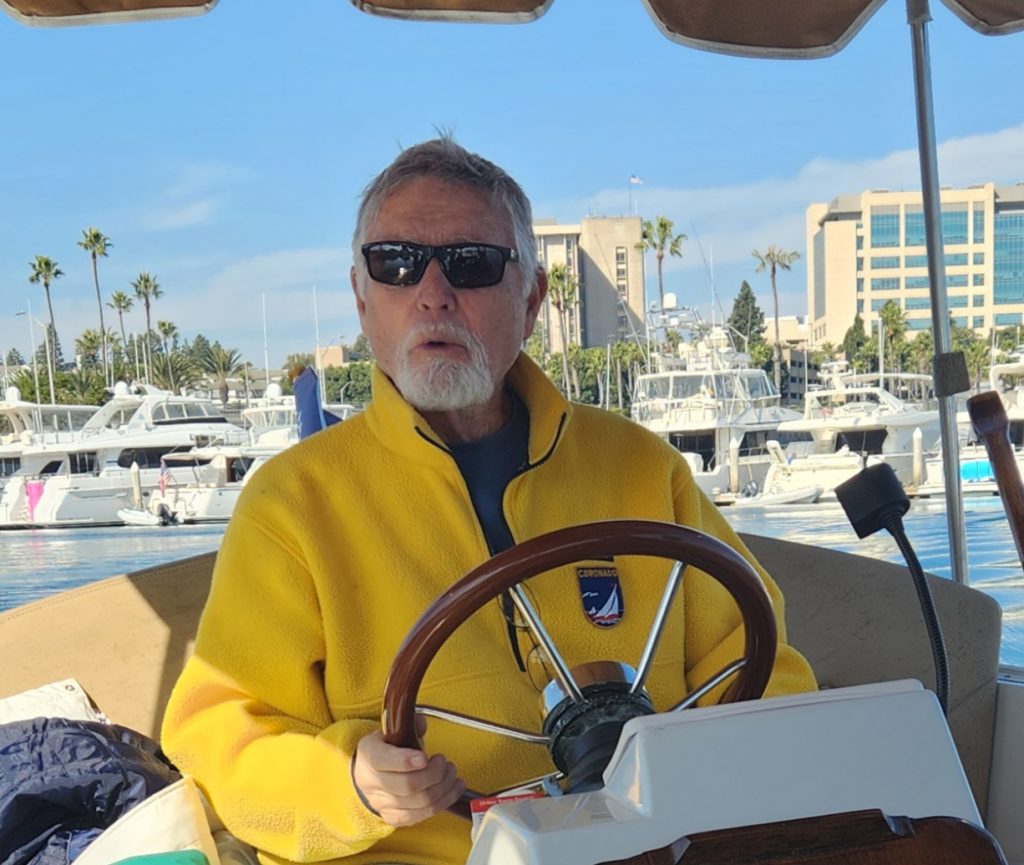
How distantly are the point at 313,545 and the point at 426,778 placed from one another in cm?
44

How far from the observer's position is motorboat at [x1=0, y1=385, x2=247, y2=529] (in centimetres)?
1702

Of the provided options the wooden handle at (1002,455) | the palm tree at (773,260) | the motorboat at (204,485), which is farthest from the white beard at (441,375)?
the palm tree at (773,260)

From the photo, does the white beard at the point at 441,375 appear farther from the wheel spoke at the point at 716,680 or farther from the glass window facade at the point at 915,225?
the glass window facade at the point at 915,225

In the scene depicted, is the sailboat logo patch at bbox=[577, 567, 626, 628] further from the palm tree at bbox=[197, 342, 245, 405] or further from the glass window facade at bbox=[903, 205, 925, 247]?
the palm tree at bbox=[197, 342, 245, 405]

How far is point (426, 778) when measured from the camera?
1.09m

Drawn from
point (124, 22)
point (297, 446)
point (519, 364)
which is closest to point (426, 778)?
point (297, 446)

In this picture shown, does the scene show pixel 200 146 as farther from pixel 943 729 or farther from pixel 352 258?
pixel 943 729

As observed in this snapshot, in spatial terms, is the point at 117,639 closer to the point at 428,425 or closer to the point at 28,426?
the point at 428,425

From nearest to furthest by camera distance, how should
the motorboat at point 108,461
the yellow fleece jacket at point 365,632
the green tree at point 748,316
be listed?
1. the yellow fleece jacket at point 365,632
2. the motorboat at point 108,461
3. the green tree at point 748,316

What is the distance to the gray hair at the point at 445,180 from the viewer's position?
159 cm

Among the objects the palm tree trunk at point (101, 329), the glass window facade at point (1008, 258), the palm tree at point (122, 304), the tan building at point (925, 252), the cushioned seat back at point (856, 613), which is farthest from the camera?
the palm tree at point (122, 304)

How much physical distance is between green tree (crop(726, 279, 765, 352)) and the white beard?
752 inches

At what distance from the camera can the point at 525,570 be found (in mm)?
1009

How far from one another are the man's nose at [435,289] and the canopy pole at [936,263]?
115 centimetres
